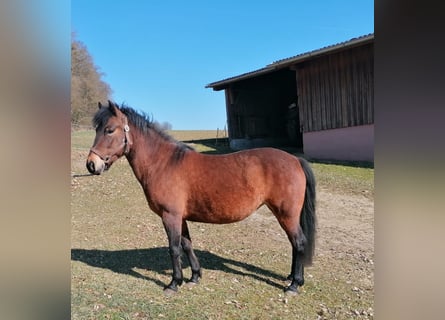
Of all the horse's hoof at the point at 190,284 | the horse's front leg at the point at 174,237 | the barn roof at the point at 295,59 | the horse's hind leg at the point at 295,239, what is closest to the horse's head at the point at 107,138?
the horse's front leg at the point at 174,237

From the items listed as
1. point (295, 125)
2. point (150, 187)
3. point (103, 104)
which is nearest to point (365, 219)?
point (150, 187)

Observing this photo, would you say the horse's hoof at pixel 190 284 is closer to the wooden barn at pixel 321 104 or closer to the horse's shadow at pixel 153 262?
the horse's shadow at pixel 153 262

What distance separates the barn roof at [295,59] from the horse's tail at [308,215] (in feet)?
18.8

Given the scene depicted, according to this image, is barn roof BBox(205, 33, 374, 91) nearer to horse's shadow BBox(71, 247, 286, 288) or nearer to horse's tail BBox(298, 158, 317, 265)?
horse's tail BBox(298, 158, 317, 265)

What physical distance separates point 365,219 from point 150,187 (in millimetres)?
4706

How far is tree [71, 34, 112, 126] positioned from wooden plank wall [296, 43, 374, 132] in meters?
8.60

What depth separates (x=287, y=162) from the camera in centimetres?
398

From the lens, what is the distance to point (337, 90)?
13.0 metres

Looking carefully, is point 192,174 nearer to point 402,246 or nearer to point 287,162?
point 287,162

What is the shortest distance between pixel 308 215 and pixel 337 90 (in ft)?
33.0

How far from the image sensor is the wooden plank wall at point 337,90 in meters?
11.9

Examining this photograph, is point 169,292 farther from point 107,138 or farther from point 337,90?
point 337,90

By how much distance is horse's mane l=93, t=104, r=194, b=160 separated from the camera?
3.72 m

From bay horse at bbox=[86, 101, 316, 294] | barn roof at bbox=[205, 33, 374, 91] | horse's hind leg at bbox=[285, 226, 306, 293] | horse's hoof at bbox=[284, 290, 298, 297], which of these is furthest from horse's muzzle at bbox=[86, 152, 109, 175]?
barn roof at bbox=[205, 33, 374, 91]
